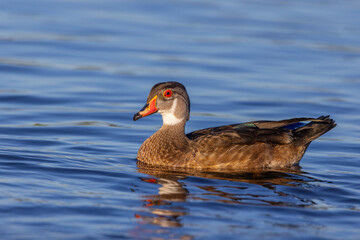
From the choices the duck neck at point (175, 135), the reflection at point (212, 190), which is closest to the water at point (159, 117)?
the reflection at point (212, 190)

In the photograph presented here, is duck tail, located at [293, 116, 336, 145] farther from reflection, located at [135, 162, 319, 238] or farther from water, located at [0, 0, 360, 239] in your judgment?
reflection, located at [135, 162, 319, 238]

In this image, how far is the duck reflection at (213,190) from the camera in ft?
30.8

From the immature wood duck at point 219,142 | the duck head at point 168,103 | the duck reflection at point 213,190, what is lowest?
the duck reflection at point 213,190

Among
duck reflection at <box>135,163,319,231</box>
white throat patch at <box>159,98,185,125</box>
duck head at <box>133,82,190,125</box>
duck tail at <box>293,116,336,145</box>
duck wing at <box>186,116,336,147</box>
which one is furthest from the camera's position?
duck tail at <box>293,116,336,145</box>

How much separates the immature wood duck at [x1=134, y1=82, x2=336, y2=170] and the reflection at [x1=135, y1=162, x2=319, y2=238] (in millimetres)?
293

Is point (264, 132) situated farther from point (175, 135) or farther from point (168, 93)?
point (168, 93)

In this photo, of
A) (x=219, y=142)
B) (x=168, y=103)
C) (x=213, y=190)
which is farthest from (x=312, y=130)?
(x=213, y=190)

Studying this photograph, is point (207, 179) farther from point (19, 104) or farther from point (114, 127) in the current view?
point (19, 104)

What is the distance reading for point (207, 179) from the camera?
36.7 ft

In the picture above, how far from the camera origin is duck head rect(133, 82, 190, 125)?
40.5 ft

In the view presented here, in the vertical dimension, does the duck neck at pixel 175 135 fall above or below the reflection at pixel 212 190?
above

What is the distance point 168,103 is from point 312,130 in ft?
8.48

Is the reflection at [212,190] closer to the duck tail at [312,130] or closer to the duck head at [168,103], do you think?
the duck tail at [312,130]

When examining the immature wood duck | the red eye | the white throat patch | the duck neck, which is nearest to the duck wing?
the immature wood duck
